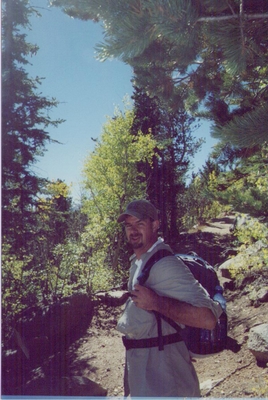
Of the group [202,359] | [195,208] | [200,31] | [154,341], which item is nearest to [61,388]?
[202,359]

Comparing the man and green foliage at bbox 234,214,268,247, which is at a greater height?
green foliage at bbox 234,214,268,247

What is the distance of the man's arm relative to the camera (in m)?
0.78

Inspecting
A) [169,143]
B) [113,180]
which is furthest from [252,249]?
[113,180]

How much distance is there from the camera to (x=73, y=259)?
11.0 ft

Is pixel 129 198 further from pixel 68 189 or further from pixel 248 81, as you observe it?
pixel 248 81

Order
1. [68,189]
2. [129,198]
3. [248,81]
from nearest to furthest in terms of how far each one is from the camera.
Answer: [248,81] < [129,198] < [68,189]

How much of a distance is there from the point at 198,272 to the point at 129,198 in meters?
1.86

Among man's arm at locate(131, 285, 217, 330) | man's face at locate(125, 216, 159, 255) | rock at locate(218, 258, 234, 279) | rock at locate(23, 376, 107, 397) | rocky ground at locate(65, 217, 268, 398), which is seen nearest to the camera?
man's arm at locate(131, 285, 217, 330)

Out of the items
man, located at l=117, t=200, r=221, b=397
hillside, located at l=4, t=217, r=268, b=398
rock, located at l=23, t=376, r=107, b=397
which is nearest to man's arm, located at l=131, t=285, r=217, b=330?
man, located at l=117, t=200, r=221, b=397

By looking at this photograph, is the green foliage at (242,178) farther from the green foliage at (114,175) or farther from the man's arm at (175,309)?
the green foliage at (114,175)

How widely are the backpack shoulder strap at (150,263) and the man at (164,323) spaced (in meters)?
0.01

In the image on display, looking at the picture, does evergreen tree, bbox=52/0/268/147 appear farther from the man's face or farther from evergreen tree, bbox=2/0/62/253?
evergreen tree, bbox=2/0/62/253

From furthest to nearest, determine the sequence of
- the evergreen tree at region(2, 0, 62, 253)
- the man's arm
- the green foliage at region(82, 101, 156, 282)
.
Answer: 1. the green foliage at region(82, 101, 156, 282)
2. the evergreen tree at region(2, 0, 62, 253)
3. the man's arm

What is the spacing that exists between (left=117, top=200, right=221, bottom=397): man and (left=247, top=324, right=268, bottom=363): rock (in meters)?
1.26
